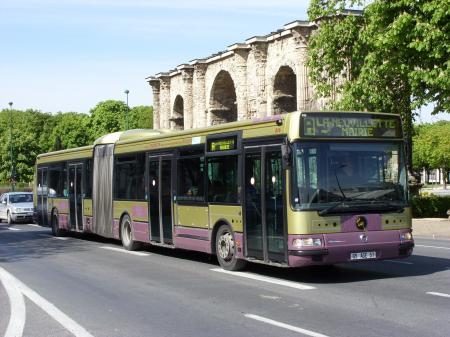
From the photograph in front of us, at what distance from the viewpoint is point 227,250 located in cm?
1346

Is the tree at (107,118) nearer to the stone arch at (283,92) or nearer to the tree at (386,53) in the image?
the stone arch at (283,92)

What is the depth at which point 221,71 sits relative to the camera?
52906 millimetres

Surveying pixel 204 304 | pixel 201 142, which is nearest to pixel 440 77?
pixel 201 142

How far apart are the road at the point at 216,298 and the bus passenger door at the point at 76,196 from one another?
5.90 m

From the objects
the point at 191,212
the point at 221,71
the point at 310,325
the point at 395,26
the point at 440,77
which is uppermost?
the point at 221,71

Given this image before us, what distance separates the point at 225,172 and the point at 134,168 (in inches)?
196

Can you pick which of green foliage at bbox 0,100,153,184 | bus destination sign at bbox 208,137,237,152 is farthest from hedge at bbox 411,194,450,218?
green foliage at bbox 0,100,153,184

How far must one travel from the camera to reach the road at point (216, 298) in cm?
816

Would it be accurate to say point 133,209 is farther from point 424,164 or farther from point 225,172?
point 424,164

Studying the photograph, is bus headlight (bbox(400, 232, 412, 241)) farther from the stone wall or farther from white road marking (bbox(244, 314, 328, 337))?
the stone wall

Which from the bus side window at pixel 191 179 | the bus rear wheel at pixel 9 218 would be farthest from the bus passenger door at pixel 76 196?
the bus rear wheel at pixel 9 218

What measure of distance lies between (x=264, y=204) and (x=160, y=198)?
4.75m

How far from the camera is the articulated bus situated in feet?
37.0

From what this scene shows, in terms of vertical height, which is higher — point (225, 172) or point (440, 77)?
point (440, 77)
